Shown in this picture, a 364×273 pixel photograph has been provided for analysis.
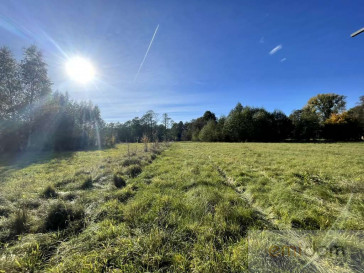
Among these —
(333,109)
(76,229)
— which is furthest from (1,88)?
(333,109)

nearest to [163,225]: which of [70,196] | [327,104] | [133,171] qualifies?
[70,196]

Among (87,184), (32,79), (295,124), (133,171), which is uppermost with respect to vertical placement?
(32,79)

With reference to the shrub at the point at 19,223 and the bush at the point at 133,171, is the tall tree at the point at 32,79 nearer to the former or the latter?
the bush at the point at 133,171

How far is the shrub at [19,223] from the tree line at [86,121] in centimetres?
1220

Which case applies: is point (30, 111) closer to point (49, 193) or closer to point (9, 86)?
point (9, 86)

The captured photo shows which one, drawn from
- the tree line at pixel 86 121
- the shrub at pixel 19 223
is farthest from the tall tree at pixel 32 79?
the shrub at pixel 19 223

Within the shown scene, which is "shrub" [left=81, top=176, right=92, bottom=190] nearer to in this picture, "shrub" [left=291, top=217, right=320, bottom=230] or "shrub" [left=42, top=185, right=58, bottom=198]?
"shrub" [left=42, top=185, right=58, bottom=198]

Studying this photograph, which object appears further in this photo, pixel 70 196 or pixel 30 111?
pixel 30 111

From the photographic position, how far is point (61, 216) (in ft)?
9.43

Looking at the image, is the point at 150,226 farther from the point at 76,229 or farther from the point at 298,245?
the point at 298,245

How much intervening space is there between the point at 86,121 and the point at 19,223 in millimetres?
35941

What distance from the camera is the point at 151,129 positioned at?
60.6 meters

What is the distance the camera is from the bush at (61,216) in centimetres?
271

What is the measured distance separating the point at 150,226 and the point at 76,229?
1366 mm
